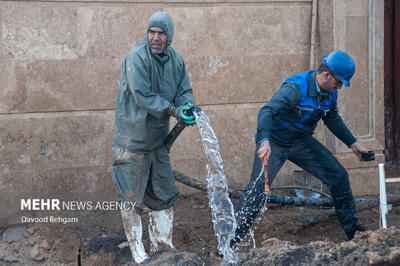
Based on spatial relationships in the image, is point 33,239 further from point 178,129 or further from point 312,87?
point 312,87

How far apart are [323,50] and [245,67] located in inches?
36.8

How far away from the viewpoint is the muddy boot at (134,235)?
4.13 meters

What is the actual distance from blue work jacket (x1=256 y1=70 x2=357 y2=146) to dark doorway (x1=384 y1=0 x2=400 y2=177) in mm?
2682

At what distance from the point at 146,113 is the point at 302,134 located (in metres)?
1.38

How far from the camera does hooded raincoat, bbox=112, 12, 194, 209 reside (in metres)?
3.87

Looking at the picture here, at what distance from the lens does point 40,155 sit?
5.24 m

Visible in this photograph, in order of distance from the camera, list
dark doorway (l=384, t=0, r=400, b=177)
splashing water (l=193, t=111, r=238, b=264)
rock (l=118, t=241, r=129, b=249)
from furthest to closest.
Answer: dark doorway (l=384, t=0, r=400, b=177), rock (l=118, t=241, r=129, b=249), splashing water (l=193, t=111, r=238, b=264)

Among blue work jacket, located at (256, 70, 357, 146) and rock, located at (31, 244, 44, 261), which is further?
rock, located at (31, 244, 44, 261)

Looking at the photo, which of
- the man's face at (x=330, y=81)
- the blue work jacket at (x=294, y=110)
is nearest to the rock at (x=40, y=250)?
the blue work jacket at (x=294, y=110)

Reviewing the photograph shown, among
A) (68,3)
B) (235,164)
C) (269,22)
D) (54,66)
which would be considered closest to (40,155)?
(54,66)

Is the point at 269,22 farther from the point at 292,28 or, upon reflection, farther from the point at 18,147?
the point at 18,147

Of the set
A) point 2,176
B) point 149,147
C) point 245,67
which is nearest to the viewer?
point 149,147

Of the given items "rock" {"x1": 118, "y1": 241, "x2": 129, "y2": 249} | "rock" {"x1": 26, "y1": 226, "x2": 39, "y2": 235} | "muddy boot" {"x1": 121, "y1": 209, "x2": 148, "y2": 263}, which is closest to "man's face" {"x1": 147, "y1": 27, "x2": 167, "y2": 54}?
"muddy boot" {"x1": 121, "y1": 209, "x2": 148, "y2": 263}

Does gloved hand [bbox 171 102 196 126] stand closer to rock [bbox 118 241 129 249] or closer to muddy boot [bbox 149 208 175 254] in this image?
muddy boot [bbox 149 208 175 254]
